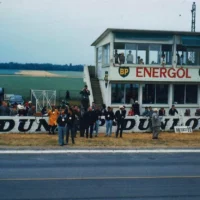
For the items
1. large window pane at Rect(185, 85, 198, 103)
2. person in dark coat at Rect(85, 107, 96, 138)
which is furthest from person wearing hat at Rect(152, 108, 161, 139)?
large window pane at Rect(185, 85, 198, 103)

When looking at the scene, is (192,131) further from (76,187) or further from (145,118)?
(76,187)

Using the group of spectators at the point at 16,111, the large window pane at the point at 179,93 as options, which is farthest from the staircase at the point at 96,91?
the group of spectators at the point at 16,111

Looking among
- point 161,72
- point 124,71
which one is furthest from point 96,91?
point 161,72

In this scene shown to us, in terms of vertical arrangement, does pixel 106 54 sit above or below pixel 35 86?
above

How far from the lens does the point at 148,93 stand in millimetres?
29109

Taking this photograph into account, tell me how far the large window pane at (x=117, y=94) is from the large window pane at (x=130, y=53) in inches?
70.2

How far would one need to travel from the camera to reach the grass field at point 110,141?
1977 centimetres

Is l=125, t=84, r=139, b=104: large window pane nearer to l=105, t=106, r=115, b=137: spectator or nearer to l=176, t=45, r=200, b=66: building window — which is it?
l=176, t=45, r=200, b=66: building window

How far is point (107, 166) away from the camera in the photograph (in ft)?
48.0

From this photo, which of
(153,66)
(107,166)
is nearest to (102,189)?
(107,166)

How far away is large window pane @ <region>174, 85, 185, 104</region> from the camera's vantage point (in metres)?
29.5

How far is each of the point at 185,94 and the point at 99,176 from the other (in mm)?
18204

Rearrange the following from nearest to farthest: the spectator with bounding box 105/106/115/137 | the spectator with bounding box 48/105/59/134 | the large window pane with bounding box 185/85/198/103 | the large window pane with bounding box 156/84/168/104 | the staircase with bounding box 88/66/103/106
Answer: the spectator with bounding box 105/106/115/137
the spectator with bounding box 48/105/59/134
the large window pane with bounding box 156/84/168/104
the large window pane with bounding box 185/85/198/103
the staircase with bounding box 88/66/103/106

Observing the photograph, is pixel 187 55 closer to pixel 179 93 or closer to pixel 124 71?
pixel 179 93
